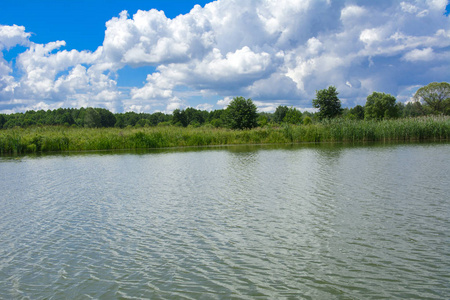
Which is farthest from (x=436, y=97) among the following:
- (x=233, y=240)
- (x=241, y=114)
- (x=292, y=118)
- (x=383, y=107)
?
(x=233, y=240)

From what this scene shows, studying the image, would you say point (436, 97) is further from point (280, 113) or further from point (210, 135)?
point (210, 135)

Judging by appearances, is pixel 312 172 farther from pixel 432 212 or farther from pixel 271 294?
pixel 271 294

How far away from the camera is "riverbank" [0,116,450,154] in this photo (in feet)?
119

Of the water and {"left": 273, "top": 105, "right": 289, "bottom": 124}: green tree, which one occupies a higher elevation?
{"left": 273, "top": 105, "right": 289, "bottom": 124}: green tree

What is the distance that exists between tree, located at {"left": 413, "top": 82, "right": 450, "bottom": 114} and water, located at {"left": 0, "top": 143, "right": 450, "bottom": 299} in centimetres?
8341

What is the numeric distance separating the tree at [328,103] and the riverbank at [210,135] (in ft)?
71.0

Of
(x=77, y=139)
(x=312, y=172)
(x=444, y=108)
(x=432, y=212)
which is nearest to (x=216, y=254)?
(x=432, y=212)

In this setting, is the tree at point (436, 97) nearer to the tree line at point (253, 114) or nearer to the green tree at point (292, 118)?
the tree line at point (253, 114)

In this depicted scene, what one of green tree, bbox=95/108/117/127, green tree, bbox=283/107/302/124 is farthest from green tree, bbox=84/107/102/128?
green tree, bbox=283/107/302/124

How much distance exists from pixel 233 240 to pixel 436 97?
95.1 m

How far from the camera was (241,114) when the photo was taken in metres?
57.0

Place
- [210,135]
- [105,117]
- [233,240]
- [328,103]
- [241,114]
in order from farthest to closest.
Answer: [105,117], [328,103], [241,114], [210,135], [233,240]

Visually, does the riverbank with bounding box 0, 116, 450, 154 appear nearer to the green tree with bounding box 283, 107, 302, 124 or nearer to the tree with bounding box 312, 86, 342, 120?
the tree with bounding box 312, 86, 342, 120

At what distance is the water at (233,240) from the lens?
4.99 meters
